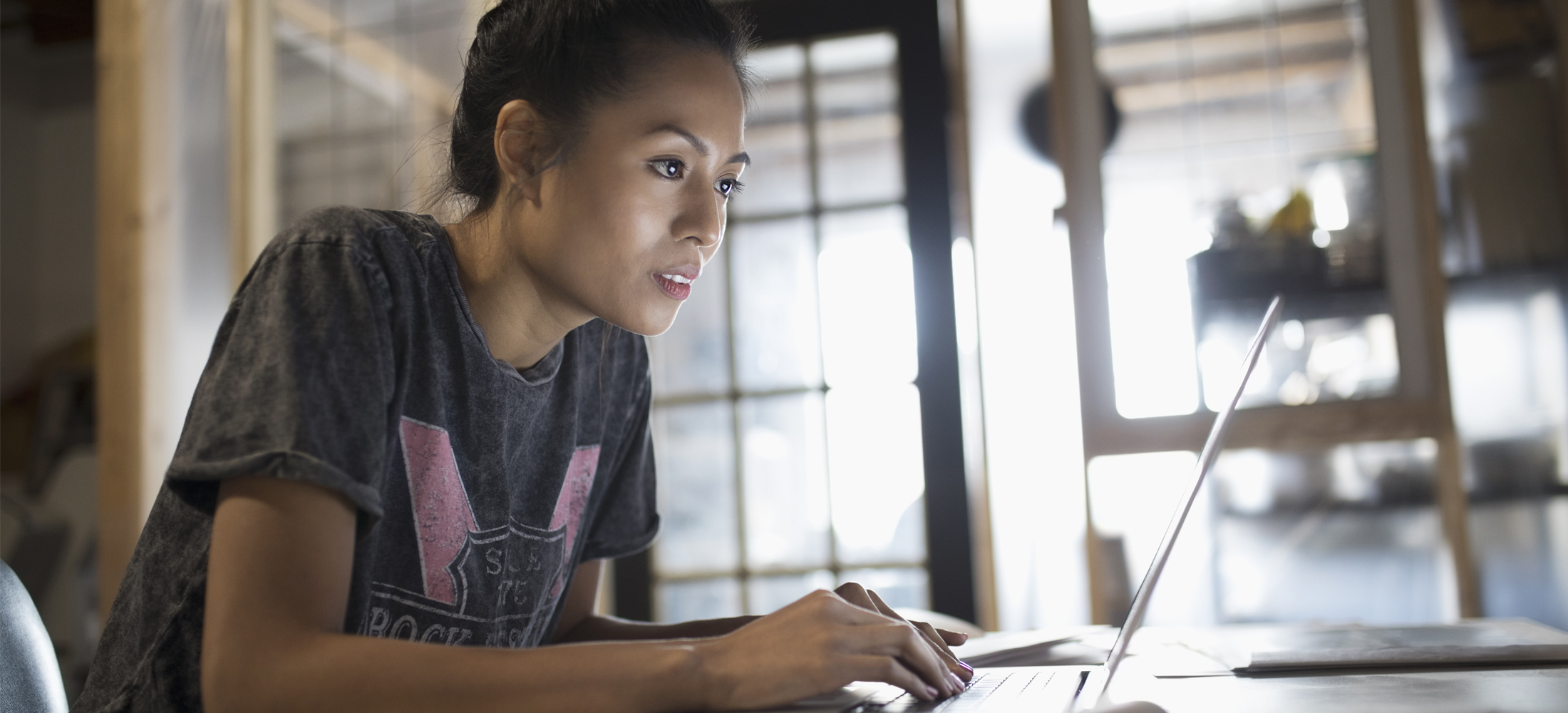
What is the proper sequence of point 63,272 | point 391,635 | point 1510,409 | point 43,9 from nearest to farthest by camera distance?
point 391,635 → point 1510,409 → point 43,9 → point 63,272

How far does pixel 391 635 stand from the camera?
868mm

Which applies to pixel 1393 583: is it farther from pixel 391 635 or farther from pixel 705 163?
pixel 391 635

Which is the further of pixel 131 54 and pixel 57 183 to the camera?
pixel 57 183

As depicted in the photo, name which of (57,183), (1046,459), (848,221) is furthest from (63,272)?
(1046,459)

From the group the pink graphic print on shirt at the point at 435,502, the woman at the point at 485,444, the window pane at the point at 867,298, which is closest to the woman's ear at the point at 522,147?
the woman at the point at 485,444

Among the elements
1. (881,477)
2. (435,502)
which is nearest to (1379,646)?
(435,502)

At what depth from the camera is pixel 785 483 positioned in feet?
9.19

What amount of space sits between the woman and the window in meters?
1.60

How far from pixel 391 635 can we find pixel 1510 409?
7.05ft

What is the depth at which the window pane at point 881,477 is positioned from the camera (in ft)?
8.95

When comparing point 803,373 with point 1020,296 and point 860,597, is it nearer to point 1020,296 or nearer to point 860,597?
point 1020,296

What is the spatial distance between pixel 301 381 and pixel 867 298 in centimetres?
214

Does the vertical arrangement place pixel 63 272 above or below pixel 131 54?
below

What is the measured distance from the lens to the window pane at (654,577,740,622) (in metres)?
2.83
